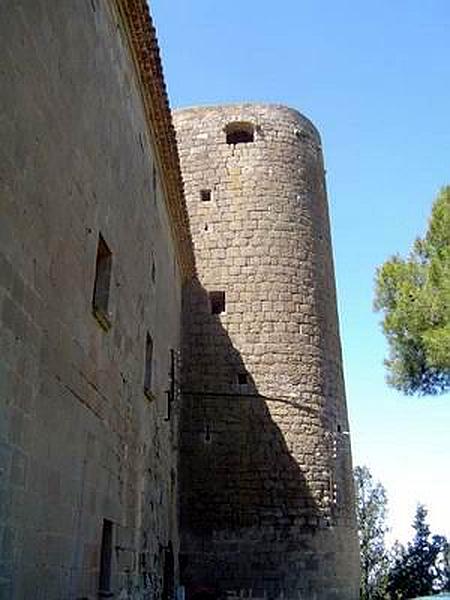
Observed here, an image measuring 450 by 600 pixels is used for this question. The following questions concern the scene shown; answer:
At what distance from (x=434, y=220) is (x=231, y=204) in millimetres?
5131

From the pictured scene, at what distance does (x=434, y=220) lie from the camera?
39.1 ft

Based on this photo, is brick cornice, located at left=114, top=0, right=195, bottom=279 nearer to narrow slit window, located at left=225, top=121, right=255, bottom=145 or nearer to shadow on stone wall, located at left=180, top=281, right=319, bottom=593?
shadow on stone wall, located at left=180, top=281, right=319, bottom=593

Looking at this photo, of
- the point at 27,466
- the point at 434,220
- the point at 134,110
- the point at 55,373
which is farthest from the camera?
the point at 434,220

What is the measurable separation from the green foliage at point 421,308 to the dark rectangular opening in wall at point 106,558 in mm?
6041

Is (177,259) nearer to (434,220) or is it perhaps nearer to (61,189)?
(434,220)

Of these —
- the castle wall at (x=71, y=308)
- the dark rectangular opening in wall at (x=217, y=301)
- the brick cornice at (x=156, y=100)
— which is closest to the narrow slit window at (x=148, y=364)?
the castle wall at (x=71, y=308)

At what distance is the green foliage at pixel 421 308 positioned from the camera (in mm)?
11023

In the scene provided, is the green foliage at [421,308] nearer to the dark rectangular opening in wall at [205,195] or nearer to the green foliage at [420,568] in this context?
the dark rectangular opening in wall at [205,195]

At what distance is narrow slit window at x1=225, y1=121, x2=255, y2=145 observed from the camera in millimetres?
16406

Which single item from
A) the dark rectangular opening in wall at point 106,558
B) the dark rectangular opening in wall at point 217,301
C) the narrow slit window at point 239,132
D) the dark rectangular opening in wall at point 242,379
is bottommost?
the dark rectangular opening in wall at point 106,558

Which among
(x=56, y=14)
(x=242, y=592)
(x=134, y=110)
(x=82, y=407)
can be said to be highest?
(x=134, y=110)

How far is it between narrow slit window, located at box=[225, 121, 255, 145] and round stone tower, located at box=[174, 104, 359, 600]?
0.15 feet

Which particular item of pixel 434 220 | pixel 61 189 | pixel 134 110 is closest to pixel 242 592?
pixel 434 220

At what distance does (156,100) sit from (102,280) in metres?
3.71
